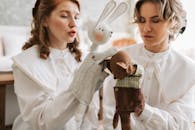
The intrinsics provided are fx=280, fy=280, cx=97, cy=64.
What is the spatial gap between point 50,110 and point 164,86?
1.35ft

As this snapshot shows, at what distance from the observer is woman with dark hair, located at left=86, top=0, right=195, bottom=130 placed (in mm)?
967

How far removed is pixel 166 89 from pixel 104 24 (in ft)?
1.40

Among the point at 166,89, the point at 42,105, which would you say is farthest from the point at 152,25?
the point at 42,105

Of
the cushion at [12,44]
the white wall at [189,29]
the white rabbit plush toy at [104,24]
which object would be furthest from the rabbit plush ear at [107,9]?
the white wall at [189,29]

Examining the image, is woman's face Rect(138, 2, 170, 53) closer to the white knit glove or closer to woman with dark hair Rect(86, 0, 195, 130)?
woman with dark hair Rect(86, 0, 195, 130)

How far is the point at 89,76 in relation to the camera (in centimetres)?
74

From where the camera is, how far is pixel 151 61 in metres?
1.05

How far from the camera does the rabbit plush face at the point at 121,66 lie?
64 cm

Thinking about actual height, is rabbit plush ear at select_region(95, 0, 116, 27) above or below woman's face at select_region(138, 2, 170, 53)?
above

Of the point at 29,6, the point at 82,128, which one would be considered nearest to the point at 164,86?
the point at 82,128

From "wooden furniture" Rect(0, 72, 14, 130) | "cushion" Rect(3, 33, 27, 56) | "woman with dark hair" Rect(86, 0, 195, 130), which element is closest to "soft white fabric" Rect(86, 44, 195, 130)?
"woman with dark hair" Rect(86, 0, 195, 130)

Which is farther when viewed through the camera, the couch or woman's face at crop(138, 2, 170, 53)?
the couch

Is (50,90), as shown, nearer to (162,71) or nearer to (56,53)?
(56,53)

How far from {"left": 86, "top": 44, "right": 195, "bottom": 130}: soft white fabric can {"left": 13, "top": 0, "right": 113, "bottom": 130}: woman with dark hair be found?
13 cm
